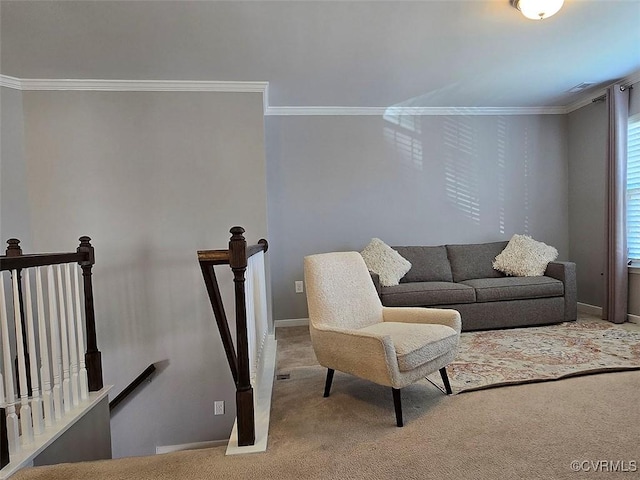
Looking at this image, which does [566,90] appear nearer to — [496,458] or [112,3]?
[496,458]

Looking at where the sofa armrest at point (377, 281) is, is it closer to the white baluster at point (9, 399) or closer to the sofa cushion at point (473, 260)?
the sofa cushion at point (473, 260)

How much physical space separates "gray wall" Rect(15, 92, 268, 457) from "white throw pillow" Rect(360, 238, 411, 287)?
1361mm

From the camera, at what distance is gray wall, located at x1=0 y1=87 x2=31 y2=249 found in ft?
9.77

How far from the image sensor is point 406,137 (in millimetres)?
4277

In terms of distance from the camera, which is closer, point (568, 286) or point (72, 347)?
point (72, 347)

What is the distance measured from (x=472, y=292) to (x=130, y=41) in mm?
3458

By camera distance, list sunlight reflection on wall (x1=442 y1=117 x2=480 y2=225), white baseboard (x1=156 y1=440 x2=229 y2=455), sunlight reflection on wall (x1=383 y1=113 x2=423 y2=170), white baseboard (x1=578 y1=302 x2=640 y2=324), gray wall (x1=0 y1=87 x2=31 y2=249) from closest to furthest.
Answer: gray wall (x1=0 y1=87 x2=31 y2=249) → white baseboard (x1=156 y1=440 x2=229 y2=455) → white baseboard (x1=578 y1=302 x2=640 y2=324) → sunlight reflection on wall (x1=383 y1=113 x2=423 y2=170) → sunlight reflection on wall (x1=442 y1=117 x2=480 y2=225)

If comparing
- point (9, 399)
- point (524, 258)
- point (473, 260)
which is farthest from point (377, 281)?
point (9, 399)

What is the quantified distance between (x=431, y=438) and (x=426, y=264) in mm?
2390

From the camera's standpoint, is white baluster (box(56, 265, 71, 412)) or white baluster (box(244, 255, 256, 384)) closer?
white baluster (box(244, 255, 256, 384))

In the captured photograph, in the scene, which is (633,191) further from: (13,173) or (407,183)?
(13,173)

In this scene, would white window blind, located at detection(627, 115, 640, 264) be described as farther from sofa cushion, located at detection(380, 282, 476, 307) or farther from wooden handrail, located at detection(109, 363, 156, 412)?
wooden handrail, located at detection(109, 363, 156, 412)

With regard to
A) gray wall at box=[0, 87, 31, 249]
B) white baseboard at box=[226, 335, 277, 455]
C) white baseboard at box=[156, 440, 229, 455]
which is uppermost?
gray wall at box=[0, 87, 31, 249]

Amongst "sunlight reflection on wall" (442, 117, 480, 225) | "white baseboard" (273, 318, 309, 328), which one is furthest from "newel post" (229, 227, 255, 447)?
"sunlight reflection on wall" (442, 117, 480, 225)
